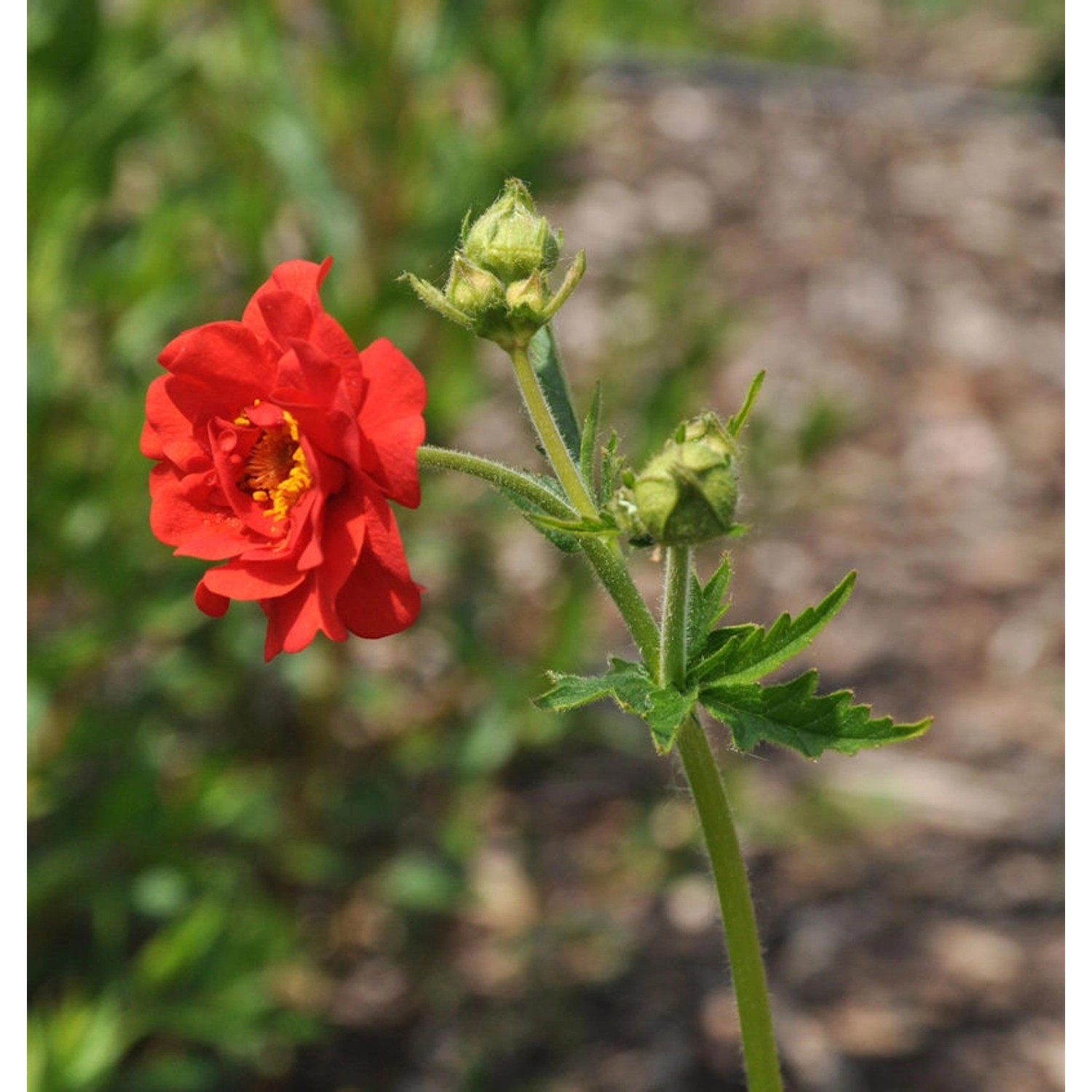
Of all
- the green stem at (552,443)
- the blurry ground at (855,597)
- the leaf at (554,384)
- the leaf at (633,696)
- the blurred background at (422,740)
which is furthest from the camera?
the blurry ground at (855,597)

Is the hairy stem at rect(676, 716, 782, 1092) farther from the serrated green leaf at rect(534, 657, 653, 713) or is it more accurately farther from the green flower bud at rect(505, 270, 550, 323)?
the green flower bud at rect(505, 270, 550, 323)

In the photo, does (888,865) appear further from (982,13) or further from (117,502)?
(982,13)

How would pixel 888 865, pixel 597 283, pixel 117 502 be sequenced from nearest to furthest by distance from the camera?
pixel 117 502
pixel 888 865
pixel 597 283

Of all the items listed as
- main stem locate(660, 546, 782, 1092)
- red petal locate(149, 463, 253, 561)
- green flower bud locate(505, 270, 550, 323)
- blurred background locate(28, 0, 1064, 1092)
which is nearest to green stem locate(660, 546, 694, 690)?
main stem locate(660, 546, 782, 1092)

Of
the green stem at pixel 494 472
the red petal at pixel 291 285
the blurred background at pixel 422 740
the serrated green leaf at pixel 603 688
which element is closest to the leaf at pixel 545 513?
the green stem at pixel 494 472

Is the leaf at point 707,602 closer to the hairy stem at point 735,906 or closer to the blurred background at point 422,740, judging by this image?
the hairy stem at point 735,906

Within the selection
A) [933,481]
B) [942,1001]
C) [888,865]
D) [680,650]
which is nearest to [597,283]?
[933,481]
